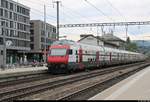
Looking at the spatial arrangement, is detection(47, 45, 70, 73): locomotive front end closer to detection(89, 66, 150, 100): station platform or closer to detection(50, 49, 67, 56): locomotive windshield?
detection(50, 49, 67, 56): locomotive windshield

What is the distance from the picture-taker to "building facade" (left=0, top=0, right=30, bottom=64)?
10619 centimetres

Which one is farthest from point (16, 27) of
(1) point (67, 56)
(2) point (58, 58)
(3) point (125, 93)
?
(3) point (125, 93)

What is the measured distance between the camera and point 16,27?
114500 mm

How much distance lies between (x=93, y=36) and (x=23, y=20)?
2780 centimetres

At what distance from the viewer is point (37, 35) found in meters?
134

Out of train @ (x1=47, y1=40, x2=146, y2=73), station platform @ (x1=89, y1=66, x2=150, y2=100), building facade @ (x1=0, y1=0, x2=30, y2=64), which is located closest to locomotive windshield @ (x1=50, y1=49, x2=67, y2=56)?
train @ (x1=47, y1=40, x2=146, y2=73)

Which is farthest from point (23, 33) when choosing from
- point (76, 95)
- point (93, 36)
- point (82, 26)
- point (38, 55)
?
point (76, 95)

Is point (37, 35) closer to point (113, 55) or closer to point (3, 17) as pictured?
point (3, 17)

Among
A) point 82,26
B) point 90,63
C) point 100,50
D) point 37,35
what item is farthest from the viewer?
point 37,35

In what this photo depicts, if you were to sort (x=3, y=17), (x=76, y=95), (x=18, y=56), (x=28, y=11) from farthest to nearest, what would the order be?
(x=28, y=11)
(x=18, y=56)
(x=3, y=17)
(x=76, y=95)

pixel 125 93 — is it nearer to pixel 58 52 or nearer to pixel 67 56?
pixel 67 56

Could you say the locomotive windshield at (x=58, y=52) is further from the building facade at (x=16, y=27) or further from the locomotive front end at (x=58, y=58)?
the building facade at (x=16, y=27)

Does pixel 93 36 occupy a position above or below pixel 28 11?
below

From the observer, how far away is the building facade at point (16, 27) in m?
106
